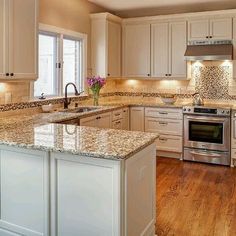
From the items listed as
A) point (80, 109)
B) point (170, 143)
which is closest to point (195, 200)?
point (170, 143)

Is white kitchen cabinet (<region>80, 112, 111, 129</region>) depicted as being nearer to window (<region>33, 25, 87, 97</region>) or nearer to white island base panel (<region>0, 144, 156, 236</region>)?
window (<region>33, 25, 87, 97</region>)

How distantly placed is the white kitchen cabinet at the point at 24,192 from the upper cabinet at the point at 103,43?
343 centimetres

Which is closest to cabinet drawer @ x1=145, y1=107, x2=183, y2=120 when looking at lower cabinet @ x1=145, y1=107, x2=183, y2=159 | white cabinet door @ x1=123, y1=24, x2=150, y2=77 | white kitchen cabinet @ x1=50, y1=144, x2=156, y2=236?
lower cabinet @ x1=145, y1=107, x2=183, y2=159

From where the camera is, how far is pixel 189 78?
590 centimetres

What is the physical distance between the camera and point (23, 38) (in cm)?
354

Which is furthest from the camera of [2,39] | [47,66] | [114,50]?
[114,50]

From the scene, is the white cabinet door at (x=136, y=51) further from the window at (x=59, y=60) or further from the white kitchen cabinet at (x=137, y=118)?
the window at (x=59, y=60)

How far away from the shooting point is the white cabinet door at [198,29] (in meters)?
5.60

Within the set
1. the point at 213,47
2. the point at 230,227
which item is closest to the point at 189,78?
the point at 213,47

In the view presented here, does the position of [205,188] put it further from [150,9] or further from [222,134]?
[150,9]

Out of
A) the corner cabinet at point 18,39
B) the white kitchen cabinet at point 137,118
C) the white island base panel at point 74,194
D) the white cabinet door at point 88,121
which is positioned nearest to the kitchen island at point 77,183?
the white island base panel at point 74,194

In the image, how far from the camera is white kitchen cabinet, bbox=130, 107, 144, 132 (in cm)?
590

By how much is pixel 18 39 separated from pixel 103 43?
245 cm

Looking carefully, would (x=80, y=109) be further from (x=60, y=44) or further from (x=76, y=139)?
(x=76, y=139)
